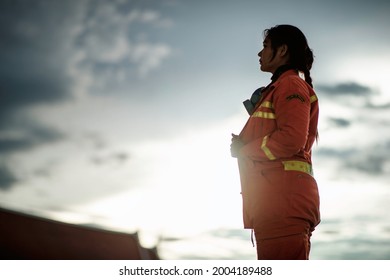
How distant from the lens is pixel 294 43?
8.26 ft

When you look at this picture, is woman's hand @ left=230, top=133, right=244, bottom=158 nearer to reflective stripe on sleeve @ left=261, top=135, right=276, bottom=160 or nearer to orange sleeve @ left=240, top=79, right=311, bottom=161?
orange sleeve @ left=240, top=79, right=311, bottom=161

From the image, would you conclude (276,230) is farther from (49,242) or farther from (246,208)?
(49,242)

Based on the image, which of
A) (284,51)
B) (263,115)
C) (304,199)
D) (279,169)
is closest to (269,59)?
(284,51)

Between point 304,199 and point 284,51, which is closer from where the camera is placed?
point 304,199

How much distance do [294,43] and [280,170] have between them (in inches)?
Answer: 33.1

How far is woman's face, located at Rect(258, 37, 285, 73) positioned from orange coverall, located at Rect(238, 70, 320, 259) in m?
0.20

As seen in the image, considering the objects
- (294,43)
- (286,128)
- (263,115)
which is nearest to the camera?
(286,128)

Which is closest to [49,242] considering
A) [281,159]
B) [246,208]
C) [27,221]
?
[27,221]

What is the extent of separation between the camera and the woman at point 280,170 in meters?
2.10

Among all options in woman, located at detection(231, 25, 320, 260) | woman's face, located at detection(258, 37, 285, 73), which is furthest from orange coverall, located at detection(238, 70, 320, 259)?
woman's face, located at detection(258, 37, 285, 73)

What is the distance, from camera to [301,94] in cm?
222

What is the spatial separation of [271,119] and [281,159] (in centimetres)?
24

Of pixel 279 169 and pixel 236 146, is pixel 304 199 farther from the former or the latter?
pixel 236 146

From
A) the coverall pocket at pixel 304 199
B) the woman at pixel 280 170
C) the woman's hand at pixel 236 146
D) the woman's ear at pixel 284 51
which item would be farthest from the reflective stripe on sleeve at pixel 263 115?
the woman's ear at pixel 284 51
